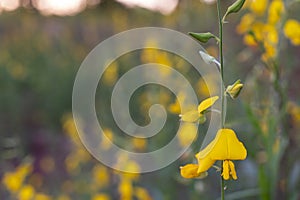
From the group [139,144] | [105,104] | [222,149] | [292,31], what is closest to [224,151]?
[222,149]

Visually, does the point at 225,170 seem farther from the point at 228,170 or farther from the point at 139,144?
the point at 139,144

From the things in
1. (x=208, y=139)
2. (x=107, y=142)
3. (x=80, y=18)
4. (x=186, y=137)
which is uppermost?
(x=208, y=139)

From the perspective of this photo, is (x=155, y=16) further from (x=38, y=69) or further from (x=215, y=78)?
(x=215, y=78)

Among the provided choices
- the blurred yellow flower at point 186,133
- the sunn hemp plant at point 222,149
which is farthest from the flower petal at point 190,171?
the blurred yellow flower at point 186,133

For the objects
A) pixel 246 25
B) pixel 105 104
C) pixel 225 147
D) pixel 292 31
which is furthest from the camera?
pixel 105 104

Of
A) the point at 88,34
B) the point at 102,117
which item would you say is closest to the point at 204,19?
the point at 102,117

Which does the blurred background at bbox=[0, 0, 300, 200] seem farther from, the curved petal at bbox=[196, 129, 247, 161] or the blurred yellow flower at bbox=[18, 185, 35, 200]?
the curved petal at bbox=[196, 129, 247, 161]

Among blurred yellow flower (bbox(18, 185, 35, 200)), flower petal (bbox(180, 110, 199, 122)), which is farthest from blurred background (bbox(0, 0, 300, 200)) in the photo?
flower petal (bbox(180, 110, 199, 122))

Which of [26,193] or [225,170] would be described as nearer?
[225,170]

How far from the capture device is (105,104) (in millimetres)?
4859

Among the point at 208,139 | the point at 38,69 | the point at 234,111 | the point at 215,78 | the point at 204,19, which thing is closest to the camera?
the point at 208,139

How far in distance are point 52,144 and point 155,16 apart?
240 cm

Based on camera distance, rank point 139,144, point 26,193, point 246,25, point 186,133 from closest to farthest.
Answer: point 246,25 → point 26,193 → point 186,133 → point 139,144

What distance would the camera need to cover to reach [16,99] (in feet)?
17.4
